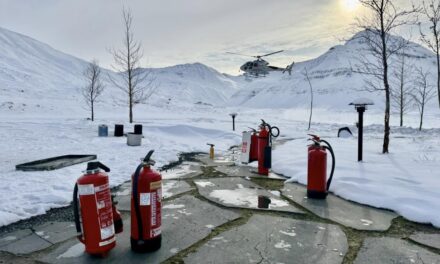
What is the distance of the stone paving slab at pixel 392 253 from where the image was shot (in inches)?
141

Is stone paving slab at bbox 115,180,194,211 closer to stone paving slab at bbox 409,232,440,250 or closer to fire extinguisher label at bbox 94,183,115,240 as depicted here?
fire extinguisher label at bbox 94,183,115,240

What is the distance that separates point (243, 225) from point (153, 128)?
15.3m

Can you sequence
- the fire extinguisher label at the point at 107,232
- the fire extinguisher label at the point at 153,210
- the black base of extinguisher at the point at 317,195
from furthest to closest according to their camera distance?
the black base of extinguisher at the point at 317,195 < the fire extinguisher label at the point at 153,210 < the fire extinguisher label at the point at 107,232

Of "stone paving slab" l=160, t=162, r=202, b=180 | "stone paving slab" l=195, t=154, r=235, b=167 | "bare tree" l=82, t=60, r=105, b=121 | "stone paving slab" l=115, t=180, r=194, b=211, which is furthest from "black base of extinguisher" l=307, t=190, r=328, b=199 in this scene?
"bare tree" l=82, t=60, r=105, b=121

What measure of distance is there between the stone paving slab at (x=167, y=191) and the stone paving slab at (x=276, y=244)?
6.35ft

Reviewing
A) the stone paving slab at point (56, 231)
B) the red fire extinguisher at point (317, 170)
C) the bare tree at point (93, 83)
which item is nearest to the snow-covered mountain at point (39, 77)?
the bare tree at point (93, 83)

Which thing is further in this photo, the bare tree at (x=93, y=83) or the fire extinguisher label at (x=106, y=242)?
the bare tree at (x=93, y=83)

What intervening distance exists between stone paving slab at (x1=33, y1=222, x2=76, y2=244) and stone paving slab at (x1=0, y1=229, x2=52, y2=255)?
0.07 metres

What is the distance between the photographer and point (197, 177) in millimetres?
7699

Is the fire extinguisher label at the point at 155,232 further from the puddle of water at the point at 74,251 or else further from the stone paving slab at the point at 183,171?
the stone paving slab at the point at 183,171

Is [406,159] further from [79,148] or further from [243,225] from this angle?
[79,148]

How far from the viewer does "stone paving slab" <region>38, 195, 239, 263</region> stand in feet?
11.9

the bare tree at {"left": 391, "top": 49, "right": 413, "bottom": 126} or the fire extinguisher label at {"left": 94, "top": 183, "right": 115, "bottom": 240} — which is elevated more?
the bare tree at {"left": 391, "top": 49, "right": 413, "bottom": 126}

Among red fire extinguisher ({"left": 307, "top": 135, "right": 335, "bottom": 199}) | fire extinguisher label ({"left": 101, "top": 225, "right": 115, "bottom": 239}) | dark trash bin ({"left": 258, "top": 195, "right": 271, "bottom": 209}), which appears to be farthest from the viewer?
red fire extinguisher ({"left": 307, "top": 135, "right": 335, "bottom": 199})
